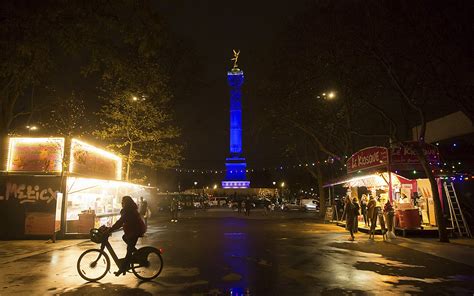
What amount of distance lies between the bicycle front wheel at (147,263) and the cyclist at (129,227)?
171 millimetres

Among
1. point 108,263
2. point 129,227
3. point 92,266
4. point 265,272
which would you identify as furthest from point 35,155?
point 265,272

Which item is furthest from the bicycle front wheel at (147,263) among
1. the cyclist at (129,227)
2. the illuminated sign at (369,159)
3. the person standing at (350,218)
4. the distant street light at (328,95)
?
the distant street light at (328,95)

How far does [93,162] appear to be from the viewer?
21.6 metres

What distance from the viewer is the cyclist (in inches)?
349

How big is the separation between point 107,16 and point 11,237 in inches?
540

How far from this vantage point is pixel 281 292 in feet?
25.2

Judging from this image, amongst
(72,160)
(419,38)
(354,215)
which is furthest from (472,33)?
(72,160)

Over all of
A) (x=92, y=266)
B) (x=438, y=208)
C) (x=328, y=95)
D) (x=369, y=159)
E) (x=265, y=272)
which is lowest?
(x=265, y=272)

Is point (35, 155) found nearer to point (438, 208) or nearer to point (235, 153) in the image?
point (438, 208)

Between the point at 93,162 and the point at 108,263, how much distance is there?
13.6 meters

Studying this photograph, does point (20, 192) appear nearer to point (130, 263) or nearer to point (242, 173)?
point (130, 263)

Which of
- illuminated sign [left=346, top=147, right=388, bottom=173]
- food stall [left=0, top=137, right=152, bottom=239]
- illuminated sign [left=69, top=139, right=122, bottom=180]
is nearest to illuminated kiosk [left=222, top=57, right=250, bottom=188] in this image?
illuminated sign [left=69, top=139, right=122, bottom=180]

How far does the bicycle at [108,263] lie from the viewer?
8.89 meters

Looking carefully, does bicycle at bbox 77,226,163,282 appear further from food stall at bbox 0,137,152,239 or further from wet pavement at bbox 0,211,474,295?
food stall at bbox 0,137,152,239
